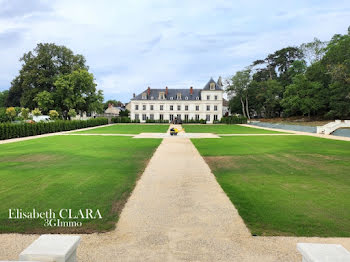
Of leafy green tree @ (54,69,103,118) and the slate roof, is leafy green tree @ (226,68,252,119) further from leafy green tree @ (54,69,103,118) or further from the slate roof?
leafy green tree @ (54,69,103,118)

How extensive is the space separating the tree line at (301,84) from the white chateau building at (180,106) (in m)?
5.39

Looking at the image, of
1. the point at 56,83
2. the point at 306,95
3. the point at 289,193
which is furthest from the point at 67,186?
the point at 306,95

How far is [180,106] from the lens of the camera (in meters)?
70.5

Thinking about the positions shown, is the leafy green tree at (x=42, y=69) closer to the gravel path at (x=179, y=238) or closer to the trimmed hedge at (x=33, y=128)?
the trimmed hedge at (x=33, y=128)

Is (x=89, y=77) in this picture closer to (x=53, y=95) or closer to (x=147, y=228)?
(x=53, y=95)

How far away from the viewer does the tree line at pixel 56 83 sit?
48094 mm

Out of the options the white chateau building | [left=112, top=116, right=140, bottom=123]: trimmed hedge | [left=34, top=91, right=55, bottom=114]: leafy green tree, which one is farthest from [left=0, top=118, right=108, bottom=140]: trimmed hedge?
the white chateau building

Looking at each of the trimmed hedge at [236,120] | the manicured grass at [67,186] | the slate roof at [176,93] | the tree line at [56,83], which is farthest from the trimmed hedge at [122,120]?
the manicured grass at [67,186]

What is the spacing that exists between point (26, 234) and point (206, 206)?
11.3 ft

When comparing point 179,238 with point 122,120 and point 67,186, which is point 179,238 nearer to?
point 67,186

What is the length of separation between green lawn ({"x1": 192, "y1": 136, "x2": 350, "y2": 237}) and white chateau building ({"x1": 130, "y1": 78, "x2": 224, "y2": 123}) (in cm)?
5883

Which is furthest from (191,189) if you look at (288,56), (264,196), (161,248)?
(288,56)

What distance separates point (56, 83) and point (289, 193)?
158 feet

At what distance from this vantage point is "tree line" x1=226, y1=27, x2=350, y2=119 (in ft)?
127
